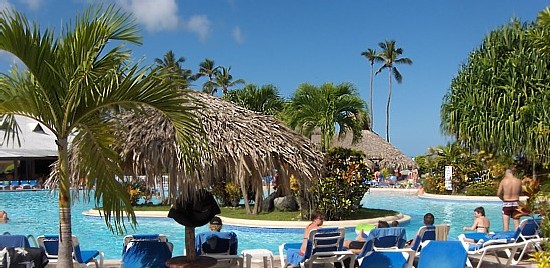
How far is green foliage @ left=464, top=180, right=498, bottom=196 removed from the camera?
76.2ft

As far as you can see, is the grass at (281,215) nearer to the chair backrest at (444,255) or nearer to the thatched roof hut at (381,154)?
the chair backrest at (444,255)

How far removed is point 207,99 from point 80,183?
1.75 m

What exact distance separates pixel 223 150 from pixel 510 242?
4684 millimetres

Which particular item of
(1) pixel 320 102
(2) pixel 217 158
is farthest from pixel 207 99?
(1) pixel 320 102

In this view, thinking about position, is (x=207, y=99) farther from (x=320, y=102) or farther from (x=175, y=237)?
(x=320, y=102)

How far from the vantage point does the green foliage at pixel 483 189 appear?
76.2 ft

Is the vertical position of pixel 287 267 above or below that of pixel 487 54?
below

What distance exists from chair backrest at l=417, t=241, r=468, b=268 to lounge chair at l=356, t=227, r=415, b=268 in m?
0.27

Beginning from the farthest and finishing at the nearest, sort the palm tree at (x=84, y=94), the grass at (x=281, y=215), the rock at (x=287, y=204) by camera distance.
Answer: the rock at (x=287, y=204) → the grass at (x=281, y=215) → the palm tree at (x=84, y=94)

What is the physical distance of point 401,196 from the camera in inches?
1056

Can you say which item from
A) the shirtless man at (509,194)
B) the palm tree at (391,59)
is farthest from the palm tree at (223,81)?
the shirtless man at (509,194)

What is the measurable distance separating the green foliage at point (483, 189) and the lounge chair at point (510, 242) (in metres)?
15.4

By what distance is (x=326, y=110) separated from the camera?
18.8m

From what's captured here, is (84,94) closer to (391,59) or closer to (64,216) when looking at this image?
(64,216)
